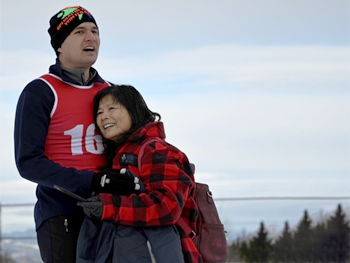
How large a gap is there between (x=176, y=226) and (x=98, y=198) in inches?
12.7

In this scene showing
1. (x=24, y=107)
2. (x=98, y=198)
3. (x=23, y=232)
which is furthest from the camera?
(x=23, y=232)

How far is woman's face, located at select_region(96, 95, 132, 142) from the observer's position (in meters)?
2.48

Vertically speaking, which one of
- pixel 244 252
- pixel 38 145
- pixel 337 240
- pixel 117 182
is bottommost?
pixel 244 252

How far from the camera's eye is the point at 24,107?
2.49 meters

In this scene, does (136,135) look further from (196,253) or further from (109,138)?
(196,253)

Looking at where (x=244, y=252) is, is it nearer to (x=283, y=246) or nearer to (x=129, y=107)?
(x=283, y=246)

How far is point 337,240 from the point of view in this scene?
19.7ft

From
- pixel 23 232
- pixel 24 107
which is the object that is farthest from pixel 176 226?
pixel 23 232

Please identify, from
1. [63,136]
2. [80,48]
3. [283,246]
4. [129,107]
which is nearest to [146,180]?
[129,107]

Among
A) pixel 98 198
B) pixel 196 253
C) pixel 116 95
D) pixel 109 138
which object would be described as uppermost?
pixel 116 95

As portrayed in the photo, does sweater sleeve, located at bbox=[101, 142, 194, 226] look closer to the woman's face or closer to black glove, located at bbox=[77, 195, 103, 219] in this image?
black glove, located at bbox=[77, 195, 103, 219]

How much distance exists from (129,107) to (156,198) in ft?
1.30

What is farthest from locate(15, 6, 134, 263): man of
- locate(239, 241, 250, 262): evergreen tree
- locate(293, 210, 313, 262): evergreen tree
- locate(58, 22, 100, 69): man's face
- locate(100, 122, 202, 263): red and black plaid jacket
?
locate(293, 210, 313, 262): evergreen tree

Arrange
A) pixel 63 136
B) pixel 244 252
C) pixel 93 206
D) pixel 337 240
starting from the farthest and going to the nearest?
pixel 337 240 < pixel 244 252 < pixel 63 136 < pixel 93 206
